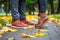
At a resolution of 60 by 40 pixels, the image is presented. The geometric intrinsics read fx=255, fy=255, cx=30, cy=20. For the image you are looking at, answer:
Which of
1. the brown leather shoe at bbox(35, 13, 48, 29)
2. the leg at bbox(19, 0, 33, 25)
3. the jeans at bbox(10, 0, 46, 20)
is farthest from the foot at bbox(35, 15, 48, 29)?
the leg at bbox(19, 0, 33, 25)

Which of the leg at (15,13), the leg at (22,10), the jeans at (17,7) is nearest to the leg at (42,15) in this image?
the jeans at (17,7)

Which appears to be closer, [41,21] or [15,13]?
[41,21]

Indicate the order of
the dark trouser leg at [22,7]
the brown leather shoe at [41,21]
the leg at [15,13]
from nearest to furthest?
the brown leather shoe at [41,21] < the leg at [15,13] < the dark trouser leg at [22,7]

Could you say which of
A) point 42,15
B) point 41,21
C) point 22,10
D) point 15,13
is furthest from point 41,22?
point 22,10

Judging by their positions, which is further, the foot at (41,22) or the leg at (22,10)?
the leg at (22,10)

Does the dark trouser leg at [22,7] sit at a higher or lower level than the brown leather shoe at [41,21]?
higher

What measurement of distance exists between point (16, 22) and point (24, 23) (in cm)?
35

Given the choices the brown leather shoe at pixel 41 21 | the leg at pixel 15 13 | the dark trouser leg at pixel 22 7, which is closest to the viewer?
the brown leather shoe at pixel 41 21

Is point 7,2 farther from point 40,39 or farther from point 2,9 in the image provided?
point 40,39

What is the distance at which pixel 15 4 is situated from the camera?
205 inches

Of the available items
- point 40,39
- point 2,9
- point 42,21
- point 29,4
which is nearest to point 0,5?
point 2,9

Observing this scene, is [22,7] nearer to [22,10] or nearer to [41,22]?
[22,10]

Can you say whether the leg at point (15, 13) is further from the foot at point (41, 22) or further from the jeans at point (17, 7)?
the foot at point (41, 22)

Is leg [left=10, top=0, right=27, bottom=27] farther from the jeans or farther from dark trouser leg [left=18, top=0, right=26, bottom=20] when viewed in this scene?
dark trouser leg [left=18, top=0, right=26, bottom=20]
